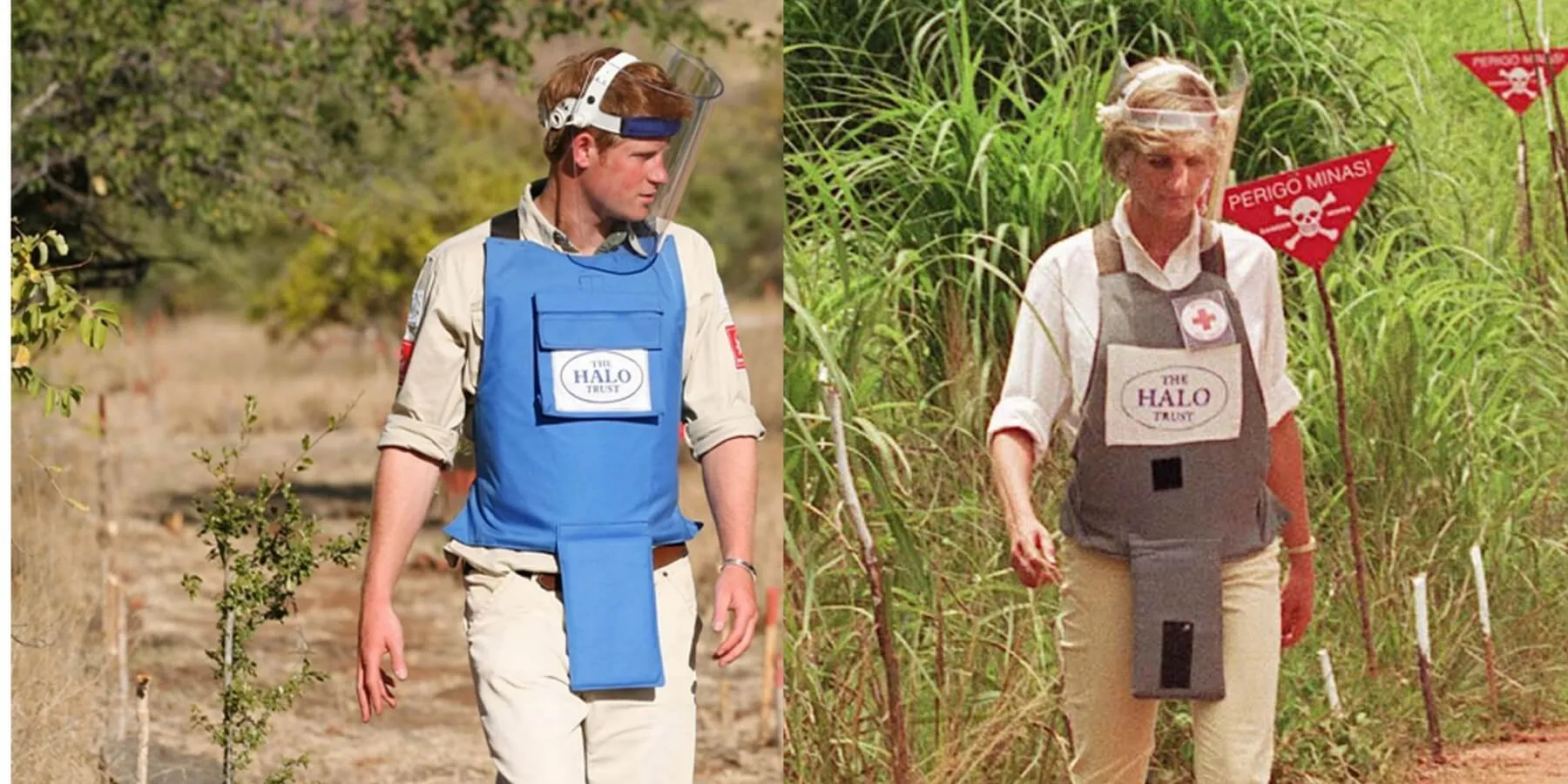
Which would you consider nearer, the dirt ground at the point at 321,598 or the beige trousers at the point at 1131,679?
the beige trousers at the point at 1131,679

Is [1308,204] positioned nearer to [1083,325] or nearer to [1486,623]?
[1083,325]

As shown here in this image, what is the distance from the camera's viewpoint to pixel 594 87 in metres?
4.50

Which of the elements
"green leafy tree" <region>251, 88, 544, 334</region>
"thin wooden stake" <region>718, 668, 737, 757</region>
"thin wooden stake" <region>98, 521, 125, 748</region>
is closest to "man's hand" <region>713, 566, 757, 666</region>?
"thin wooden stake" <region>98, 521, 125, 748</region>

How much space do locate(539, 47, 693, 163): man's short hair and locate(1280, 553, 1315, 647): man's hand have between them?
166 centimetres

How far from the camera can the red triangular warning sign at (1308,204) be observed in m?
Answer: 5.67

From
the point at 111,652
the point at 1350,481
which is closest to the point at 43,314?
the point at 111,652

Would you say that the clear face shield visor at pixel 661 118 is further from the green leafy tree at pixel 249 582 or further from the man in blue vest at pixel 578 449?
the green leafy tree at pixel 249 582

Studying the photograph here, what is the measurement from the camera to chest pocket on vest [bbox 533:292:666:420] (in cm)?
445

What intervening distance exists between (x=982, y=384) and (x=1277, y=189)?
0.75m

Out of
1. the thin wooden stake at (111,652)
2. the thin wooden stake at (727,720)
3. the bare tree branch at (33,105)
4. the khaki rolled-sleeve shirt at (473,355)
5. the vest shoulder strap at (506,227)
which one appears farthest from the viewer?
the bare tree branch at (33,105)

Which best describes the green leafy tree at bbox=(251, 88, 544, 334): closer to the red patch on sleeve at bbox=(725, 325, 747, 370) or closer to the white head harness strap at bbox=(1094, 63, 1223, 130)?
the white head harness strap at bbox=(1094, 63, 1223, 130)

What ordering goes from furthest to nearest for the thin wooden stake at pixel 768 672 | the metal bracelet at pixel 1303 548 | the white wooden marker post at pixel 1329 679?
the thin wooden stake at pixel 768 672, the white wooden marker post at pixel 1329 679, the metal bracelet at pixel 1303 548

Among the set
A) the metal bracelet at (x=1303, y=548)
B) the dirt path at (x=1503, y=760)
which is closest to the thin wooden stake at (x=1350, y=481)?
the dirt path at (x=1503, y=760)

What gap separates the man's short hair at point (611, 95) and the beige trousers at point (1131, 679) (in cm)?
131
